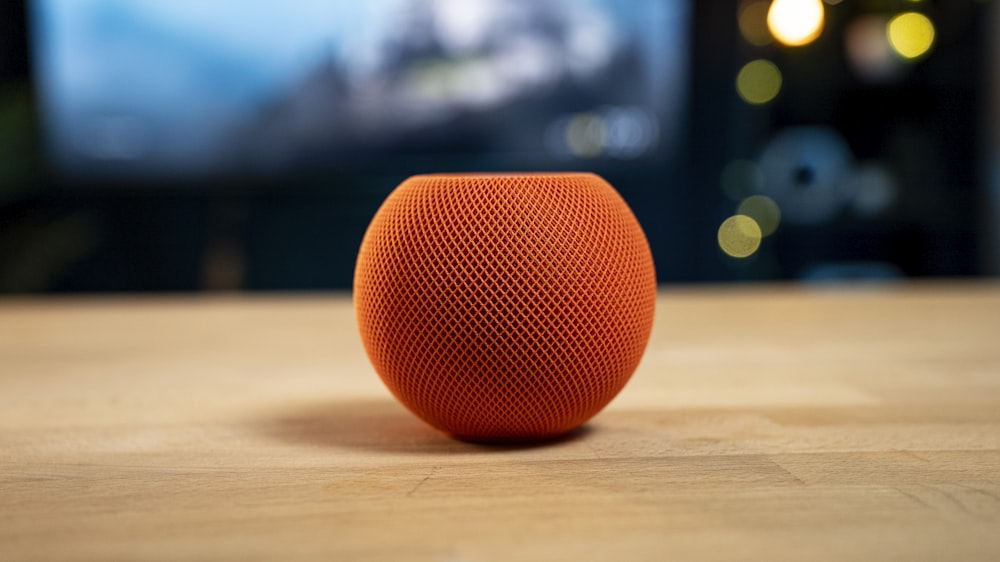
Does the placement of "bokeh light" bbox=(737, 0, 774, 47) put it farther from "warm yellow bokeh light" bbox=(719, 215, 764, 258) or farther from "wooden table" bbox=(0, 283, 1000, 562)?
"wooden table" bbox=(0, 283, 1000, 562)

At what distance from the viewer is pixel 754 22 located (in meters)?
2.50

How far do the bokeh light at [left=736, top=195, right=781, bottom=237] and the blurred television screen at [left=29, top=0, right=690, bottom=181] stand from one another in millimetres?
298

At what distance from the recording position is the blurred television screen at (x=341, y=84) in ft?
7.92

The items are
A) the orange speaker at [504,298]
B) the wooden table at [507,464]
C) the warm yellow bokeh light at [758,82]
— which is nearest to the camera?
the wooden table at [507,464]

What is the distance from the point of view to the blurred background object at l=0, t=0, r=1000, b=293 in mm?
Result: 2424

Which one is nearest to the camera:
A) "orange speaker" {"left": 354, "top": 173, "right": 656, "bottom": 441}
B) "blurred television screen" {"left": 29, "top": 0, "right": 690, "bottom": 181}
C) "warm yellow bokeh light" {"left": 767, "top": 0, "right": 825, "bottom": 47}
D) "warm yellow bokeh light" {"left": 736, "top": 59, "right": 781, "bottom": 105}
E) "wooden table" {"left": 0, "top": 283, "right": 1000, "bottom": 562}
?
"wooden table" {"left": 0, "top": 283, "right": 1000, "bottom": 562}

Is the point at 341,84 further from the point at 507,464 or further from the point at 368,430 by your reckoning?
the point at 507,464

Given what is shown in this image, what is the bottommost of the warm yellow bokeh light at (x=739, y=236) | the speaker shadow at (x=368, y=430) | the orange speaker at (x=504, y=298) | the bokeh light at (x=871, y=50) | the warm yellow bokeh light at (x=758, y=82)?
the warm yellow bokeh light at (x=739, y=236)

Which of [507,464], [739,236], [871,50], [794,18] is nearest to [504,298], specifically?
[507,464]

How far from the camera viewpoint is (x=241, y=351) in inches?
44.9

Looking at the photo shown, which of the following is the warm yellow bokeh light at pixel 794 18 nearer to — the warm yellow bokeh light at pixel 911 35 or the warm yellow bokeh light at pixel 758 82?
the warm yellow bokeh light at pixel 758 82

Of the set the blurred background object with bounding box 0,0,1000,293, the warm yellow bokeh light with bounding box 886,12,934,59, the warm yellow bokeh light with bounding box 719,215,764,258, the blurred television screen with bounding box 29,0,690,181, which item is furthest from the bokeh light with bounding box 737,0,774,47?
the warm yellow bokeh light with bounding box 719,215,764,258

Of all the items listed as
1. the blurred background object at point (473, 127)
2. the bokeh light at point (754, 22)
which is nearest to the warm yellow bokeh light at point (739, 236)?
the blurred background object at point (473, 127)

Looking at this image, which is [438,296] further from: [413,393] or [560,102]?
[560,102]
